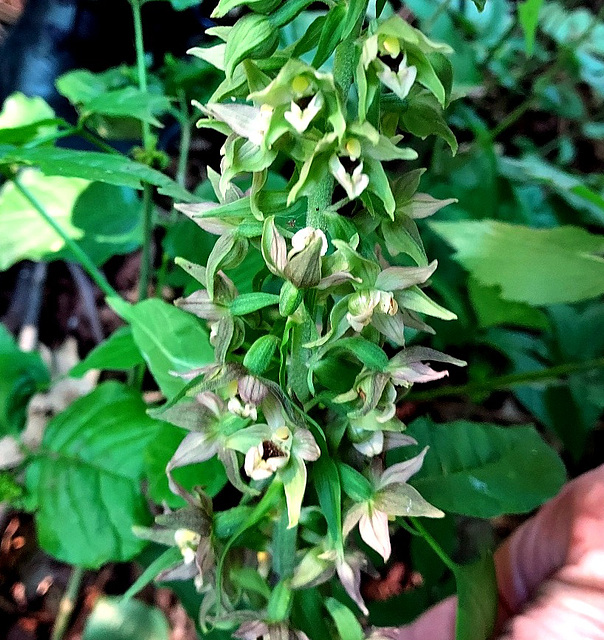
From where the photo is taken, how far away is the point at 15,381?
1.12 m

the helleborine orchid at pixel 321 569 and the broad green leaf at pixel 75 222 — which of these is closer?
the helleborine orchid at pixel 321 569

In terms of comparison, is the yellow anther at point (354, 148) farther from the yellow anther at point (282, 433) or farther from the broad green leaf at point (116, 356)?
the broad green leaf at point (116, 356)

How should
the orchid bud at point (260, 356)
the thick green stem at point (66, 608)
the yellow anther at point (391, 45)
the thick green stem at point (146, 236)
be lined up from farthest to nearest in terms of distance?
the thick green stem at point (66, 608)
the thick green stem at point (146, 236)
the orchid bud at point (260, 356)
the yellow anther at point (391, 45)

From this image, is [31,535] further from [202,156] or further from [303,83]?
[303,83]

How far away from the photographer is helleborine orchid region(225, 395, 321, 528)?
0.58 metres

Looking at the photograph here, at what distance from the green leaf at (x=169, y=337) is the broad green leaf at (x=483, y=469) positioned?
1.00ft

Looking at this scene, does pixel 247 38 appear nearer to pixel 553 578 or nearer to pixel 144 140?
pixel 144 140

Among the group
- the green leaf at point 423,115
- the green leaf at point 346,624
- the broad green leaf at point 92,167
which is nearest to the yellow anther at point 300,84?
the green leaf at point 423,115

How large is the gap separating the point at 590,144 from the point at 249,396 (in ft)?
7.32

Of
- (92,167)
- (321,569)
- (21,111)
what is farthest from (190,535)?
(21,111)

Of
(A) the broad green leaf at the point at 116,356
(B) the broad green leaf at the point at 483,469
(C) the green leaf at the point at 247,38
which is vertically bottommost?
(A) the broad green leaf at the point at 116,356

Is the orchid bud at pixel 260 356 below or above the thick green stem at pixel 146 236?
above

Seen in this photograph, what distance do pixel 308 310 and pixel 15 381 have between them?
0.77 m

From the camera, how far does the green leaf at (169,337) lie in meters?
0.86
